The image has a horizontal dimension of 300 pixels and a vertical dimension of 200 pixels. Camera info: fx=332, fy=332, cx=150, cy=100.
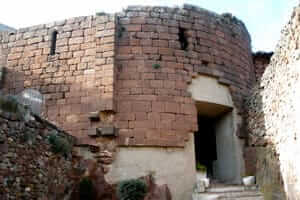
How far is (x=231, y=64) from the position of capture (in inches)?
384

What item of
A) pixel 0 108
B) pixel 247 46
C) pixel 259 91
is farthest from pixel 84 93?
pixel 247 46

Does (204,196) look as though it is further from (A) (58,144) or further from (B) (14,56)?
(B) (14,56)

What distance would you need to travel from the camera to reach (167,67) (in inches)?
344

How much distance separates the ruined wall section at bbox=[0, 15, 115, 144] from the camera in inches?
332

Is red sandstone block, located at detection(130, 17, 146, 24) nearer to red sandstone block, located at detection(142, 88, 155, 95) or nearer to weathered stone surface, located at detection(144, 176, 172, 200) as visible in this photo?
red sandstone block, located at detection(142, 88, 155, 95)

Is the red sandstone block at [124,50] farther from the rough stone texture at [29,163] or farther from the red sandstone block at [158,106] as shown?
the rough stone texture at [29,163]

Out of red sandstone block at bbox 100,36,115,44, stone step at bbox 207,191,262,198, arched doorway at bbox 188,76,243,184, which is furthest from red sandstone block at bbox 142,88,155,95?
stone step at bbox 207,191,262,198

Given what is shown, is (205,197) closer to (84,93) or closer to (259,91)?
(259,91)

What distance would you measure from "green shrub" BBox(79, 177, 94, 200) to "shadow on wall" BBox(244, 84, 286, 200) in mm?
3990

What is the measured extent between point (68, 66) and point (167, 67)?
8.82 feet

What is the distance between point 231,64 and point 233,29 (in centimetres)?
131

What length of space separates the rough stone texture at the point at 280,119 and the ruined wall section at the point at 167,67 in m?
0.84

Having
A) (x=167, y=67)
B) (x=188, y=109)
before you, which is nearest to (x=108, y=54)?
(x=167, y=67)

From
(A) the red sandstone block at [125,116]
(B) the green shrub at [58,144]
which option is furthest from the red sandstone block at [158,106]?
(B) the green shrub at [58,144]
